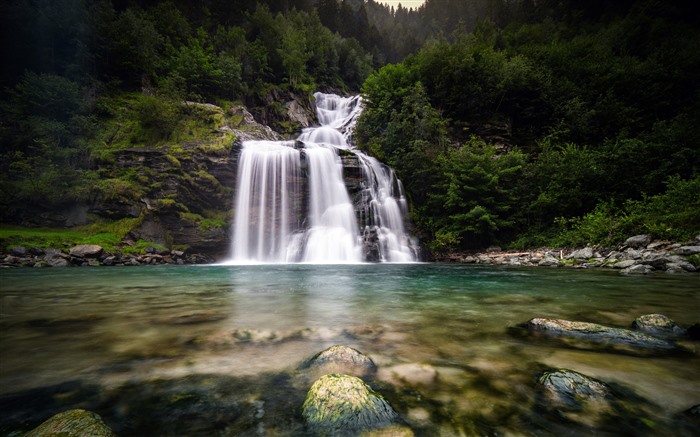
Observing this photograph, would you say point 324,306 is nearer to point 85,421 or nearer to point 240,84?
point 85,421

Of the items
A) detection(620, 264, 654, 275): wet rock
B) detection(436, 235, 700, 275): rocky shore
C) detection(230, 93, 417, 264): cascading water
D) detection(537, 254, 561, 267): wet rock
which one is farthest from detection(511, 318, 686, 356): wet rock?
detection(230, 93, 417, 264): cascading water

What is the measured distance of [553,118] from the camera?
25.1 m

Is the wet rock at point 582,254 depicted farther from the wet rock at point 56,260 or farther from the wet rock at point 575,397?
the wet rock at point 56,260

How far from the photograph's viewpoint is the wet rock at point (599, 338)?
2.84 meters

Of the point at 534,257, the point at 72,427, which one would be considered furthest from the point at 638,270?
the point at 72,427

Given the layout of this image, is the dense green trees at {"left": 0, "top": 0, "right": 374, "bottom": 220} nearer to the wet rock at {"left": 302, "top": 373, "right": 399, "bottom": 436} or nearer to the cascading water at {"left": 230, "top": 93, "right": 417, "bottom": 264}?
the cascading water at {"left": 230, "top": 93, "right": 417, "bottom": 264}

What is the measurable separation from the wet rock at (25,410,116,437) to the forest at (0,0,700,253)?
15840 mm

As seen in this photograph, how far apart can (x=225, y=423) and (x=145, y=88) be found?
35219mm

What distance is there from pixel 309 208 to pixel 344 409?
18.8 metres

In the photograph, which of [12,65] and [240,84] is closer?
[12,65]

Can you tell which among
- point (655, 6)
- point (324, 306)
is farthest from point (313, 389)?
point (655, 6)

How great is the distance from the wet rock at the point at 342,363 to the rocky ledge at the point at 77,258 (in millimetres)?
17077

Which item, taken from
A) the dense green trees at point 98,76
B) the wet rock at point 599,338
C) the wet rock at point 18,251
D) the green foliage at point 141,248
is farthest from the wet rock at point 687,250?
the wet rock at point 18,251

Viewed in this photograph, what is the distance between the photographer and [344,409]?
1.74 metres
